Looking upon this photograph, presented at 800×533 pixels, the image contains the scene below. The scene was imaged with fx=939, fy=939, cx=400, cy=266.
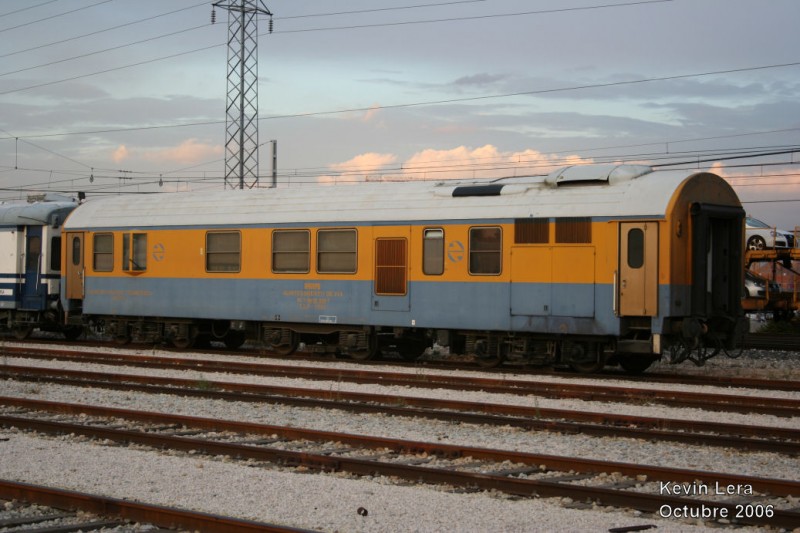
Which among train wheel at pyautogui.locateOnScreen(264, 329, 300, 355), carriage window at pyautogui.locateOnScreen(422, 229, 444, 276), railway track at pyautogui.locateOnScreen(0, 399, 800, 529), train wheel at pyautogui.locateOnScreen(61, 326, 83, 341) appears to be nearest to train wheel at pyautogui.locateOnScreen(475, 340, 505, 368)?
carriage window at pyautogui.locateOnScreen(422, 229, 444, 276)

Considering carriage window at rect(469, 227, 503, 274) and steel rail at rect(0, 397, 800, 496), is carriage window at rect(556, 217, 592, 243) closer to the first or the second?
carriage window at rect(469, 227, 503, 274)

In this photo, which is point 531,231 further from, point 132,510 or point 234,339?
point 132,510

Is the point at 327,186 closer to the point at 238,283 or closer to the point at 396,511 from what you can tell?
the point at 238,283

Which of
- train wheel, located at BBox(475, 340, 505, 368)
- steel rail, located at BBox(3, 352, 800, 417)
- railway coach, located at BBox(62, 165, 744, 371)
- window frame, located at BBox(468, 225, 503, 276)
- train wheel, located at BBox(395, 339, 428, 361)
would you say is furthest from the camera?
train wheel, located at BBox(395, 339, 428, 361)

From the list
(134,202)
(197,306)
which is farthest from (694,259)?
(134,202)

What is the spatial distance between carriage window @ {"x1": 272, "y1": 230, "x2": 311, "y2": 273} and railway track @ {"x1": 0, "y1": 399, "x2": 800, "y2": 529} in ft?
25.7

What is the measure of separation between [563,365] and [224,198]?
328 inches

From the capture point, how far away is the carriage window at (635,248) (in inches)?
607

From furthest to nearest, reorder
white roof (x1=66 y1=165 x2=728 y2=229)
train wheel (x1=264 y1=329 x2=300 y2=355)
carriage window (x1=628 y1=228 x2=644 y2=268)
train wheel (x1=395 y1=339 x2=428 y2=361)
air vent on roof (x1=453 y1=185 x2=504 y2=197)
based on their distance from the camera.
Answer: train wheel (x1=264 y1=329 x2=300 y2=355)
train wheel (x1=395 y1=339 x2=428 y2=361)
air vent on roof (x1=453 y1=185 x2=504 y2=197)
white roof (x1=66 y1=165 x2=728 y2=229)
carriage window (x1=628 y1=228 x2=644 y2=268)

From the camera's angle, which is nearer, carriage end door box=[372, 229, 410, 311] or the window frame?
the window frame

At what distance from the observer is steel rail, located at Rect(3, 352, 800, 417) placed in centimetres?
1280

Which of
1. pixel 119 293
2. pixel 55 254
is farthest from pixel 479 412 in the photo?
pixel 55 254

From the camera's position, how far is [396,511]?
7.25 metres

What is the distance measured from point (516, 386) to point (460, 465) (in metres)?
6.05
